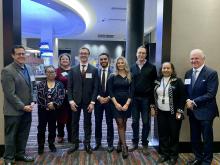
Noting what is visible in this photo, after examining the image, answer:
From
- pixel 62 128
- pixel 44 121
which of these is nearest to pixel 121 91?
pixel 44 121

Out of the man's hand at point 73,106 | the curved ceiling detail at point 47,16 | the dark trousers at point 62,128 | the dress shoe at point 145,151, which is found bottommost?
the dress shoe at point 145,151

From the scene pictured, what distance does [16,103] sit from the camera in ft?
10.5

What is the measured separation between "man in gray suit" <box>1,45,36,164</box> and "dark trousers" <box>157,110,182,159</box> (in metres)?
1.87

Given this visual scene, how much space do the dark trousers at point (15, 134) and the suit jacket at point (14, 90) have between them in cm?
11

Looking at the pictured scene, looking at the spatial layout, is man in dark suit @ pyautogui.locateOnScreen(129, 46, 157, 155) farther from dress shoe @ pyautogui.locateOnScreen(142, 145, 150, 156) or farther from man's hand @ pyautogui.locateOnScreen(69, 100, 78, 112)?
man's hand @ pyautogui.locateOnScreen(69, 100, 78, 112)

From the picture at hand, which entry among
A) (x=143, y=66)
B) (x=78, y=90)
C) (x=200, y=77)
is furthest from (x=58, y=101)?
(x=200, y=77)

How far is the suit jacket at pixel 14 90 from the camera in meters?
3.20

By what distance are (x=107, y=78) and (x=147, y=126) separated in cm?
98

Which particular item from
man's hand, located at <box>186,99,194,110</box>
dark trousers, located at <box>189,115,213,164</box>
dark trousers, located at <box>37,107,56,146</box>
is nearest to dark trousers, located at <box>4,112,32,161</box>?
dark trousers, located at <box>37,107,56,146</box>

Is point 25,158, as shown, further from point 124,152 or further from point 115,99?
point 115,99

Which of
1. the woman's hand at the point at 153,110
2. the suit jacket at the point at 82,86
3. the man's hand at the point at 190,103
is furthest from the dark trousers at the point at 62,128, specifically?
the man's hand at the point at 190,103

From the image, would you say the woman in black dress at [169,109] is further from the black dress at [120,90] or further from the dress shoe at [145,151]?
the black dress at [120,90]

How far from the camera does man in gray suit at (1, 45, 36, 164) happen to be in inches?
126

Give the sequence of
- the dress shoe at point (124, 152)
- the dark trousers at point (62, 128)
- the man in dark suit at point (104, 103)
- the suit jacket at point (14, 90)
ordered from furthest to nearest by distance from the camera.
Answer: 1. the dark trousers at point (62, 128)
2. the man in dark suit at point (104, 103)
3. the dress shoe at point (124, 152)
4. the suit jacket at point (14, 90)
